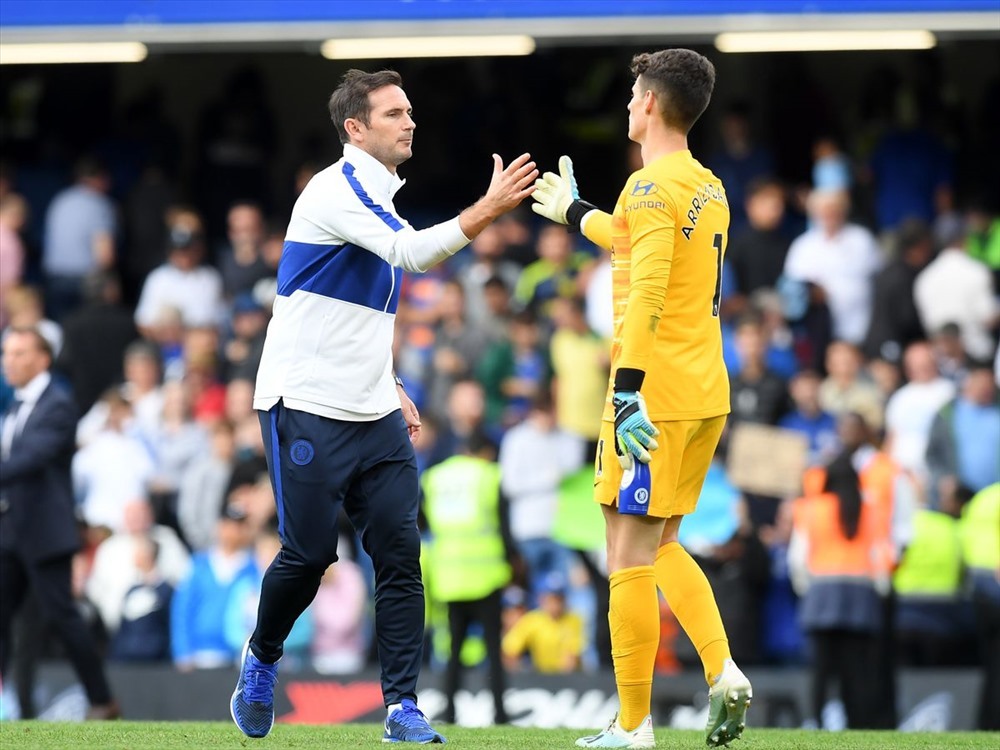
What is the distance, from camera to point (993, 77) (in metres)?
15.7

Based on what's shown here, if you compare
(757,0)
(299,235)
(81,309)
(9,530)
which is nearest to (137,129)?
(81,309)

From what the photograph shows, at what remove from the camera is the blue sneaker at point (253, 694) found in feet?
21.5

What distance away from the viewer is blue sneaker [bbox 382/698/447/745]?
6.30 metres

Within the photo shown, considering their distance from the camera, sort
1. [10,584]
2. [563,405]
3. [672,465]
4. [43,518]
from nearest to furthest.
A: 1. [672,465]
2. [43,518]
3. [10,584]
4. [563,405]

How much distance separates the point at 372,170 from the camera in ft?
21.1

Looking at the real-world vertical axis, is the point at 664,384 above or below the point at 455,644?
above

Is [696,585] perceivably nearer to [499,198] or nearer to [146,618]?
[499,198]

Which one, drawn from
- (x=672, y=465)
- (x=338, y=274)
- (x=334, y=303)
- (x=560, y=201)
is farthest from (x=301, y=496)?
(x=560, y=201)

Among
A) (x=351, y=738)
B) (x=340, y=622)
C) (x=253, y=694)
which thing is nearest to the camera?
(x=253, y=694)

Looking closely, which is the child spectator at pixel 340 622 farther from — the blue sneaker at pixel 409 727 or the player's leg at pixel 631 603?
the player's leg at pixel 631 603

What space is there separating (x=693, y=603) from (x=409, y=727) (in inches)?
42.1

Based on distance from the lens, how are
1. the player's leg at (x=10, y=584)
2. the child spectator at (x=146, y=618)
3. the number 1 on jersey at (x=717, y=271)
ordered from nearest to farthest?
the number 1 on jersey at (x=717, y=271) → the player's leg at (x=10, y=584) → the child spectator at (x=146, y=618)

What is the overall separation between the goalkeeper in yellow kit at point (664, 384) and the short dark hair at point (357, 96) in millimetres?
907

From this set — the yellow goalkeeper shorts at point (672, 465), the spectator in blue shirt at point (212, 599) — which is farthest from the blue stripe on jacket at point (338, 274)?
the spectator in blue shirt at point (212, 599)
